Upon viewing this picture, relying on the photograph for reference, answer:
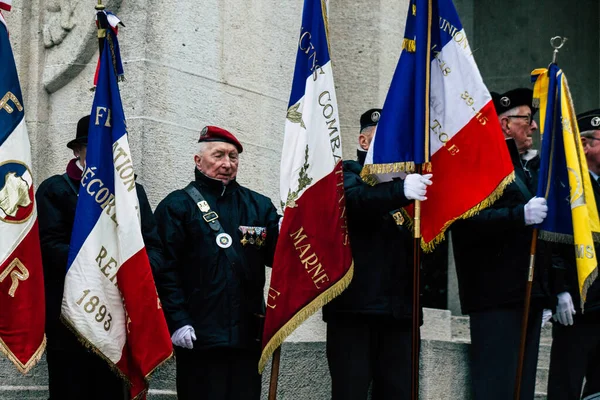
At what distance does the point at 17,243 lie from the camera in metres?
6.79

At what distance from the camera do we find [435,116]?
310 inches

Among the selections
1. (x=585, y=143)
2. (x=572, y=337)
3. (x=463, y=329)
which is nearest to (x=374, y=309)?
(x=572, y=337)

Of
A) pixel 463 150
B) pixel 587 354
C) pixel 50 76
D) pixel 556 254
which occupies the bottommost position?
pixel 587 354

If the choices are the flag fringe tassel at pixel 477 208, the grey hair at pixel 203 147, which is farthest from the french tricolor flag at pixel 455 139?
the grey hair at pixel 203 147

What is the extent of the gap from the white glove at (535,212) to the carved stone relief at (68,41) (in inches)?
127

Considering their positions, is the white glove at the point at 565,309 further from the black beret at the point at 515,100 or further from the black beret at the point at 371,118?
the black beret at the point at 371,118

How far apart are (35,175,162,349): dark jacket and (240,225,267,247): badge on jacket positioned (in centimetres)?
51

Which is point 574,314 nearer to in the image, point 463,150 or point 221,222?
point 463,150

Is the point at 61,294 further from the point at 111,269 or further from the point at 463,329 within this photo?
the point at 463,329

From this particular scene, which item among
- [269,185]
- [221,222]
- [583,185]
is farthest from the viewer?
[269,185]

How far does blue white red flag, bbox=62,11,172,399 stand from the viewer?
7.16 metres

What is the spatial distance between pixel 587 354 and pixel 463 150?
6.46 feet

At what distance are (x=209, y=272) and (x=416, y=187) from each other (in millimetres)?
1320

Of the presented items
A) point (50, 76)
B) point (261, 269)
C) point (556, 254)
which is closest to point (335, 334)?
point (261, 269)
